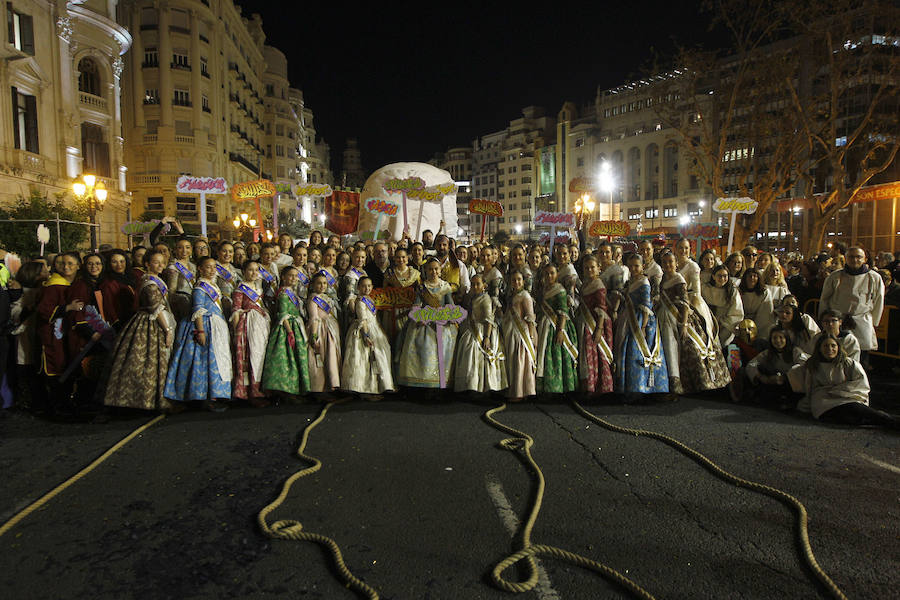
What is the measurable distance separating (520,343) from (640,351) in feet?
4.19

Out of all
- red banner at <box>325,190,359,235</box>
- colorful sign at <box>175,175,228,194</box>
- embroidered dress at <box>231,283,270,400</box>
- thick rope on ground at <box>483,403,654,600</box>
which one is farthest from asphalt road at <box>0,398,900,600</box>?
red banner at <box>325,190,359,235</box>

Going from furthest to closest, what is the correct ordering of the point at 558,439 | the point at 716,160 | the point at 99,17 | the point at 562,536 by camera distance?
the point at 99,17 < the point at 716,160 < the point at 558,439 < the point at 562,536

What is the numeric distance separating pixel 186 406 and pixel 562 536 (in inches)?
172

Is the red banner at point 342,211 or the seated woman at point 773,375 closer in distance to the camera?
the seated woman at point 773,375

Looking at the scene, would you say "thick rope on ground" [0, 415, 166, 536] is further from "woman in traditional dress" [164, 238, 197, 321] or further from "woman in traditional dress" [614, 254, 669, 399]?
"woman in traditional dress" [614, 254, 669, 399]

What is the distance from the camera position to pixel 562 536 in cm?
323

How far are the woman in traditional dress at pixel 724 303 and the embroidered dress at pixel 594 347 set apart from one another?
5.56 ft

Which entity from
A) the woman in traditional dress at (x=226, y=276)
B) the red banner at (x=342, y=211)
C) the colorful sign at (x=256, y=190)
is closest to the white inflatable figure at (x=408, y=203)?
the red banner at (x=342, y=211)

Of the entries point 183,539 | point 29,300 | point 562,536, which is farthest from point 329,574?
point 29,300

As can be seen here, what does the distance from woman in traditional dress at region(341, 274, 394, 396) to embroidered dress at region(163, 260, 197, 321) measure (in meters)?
1.75

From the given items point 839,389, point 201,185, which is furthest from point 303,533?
point 201,185

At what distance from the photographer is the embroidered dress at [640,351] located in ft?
19.4

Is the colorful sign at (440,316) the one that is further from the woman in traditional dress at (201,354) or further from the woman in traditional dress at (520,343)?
the woman in traditional dress at (201,354)

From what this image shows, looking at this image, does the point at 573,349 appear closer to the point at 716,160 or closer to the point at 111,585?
the point at 111,585
